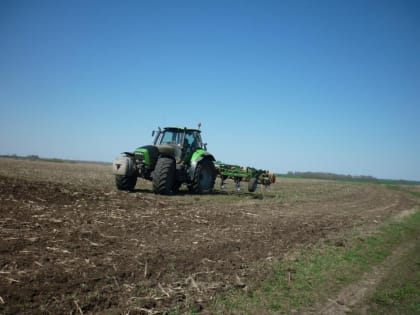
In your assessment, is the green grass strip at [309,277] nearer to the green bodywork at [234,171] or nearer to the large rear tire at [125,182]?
the green bodywork at [234,171]

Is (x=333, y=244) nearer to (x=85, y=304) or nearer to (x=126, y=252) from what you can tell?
(x=126, y=252)

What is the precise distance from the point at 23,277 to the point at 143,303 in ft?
4.52

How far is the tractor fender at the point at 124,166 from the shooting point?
12.5 meters

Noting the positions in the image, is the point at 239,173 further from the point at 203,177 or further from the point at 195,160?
the point at 195,160

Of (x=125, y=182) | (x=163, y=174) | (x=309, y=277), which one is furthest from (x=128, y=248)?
(x=125, y=182)

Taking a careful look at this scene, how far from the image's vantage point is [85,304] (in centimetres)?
350

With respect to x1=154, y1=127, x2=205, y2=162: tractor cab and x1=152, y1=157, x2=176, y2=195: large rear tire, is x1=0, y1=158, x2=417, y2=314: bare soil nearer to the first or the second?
x1=152, y1=157, x2=176, y2=195: large rear tire

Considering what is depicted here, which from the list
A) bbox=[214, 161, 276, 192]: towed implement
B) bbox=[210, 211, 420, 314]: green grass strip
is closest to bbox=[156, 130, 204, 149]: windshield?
bbox=[214, 161, 276, 192]: towed implement

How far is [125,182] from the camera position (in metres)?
13.0

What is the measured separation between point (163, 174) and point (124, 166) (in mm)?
1434

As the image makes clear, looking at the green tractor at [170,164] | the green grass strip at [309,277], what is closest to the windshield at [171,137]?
the green tractor at [170,164]

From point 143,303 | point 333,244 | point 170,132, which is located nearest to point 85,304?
point 143,303

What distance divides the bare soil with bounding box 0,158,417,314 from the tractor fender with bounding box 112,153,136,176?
223 centimetres

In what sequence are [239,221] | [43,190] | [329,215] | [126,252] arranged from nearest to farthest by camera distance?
[126,252] < [239,221] < [43,190] < [329,215]
